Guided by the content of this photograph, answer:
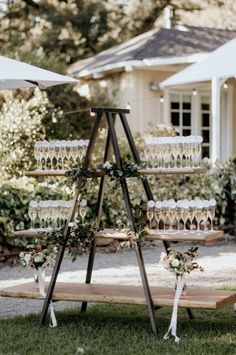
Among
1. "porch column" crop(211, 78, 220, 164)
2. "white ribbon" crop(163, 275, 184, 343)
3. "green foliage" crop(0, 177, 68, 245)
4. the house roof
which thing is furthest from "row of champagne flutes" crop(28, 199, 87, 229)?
the house roof

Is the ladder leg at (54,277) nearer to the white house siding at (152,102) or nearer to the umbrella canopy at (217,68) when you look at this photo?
the umbrella canopy at (217,68)

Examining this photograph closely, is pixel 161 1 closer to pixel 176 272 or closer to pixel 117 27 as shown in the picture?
pixel 117 27

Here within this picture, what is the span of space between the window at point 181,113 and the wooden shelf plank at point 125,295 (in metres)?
10.2

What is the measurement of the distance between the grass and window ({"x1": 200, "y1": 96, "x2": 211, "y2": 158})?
10029mm

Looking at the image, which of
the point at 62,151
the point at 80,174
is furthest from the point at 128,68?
the point at 80,174

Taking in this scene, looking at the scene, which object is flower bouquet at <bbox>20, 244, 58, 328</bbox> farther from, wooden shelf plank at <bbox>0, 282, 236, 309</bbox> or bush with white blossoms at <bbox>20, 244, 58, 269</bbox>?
wooden shelf plank at <bbox>0, 282, 236, 309</bbox>

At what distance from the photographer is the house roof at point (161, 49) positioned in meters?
16.7

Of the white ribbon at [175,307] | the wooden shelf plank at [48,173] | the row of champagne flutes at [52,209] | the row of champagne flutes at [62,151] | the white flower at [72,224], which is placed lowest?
the white ribbon at [175,307]

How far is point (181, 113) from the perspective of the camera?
17.2 m

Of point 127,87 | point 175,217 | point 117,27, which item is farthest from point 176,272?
point 117,27

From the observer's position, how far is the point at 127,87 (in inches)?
679

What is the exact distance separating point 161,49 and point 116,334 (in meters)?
11.7

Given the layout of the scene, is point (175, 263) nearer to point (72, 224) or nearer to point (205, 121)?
point (72, 224)

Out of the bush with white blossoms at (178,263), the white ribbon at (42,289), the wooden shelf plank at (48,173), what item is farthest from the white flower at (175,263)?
the wooden shelf plank at (48,173)
